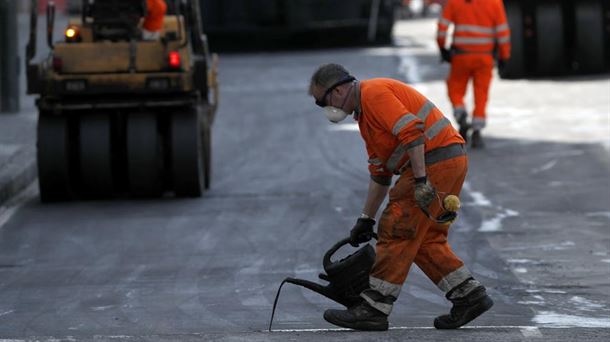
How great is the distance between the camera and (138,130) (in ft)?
46.4

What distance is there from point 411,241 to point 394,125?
641 mm

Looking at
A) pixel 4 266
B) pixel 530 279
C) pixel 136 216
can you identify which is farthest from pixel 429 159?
pixel 136 216

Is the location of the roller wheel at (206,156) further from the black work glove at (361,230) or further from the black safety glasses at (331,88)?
the black safety glasses at (331,88)

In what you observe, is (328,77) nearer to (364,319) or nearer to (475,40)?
(364,319)

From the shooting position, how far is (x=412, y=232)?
8062 mm

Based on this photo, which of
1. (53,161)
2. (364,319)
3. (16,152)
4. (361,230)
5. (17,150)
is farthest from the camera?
(17,150)

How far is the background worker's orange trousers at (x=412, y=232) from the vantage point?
807cm

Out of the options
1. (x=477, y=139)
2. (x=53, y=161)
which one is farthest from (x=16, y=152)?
(x=477, y=139)

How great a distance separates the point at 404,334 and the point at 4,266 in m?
4.19

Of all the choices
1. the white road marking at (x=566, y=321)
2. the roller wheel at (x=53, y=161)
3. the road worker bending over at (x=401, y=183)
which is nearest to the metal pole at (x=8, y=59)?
the roller wheel at (x=53, y=161)

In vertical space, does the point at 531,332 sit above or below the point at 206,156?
above

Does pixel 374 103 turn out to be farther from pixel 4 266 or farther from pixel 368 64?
pixel 368 64

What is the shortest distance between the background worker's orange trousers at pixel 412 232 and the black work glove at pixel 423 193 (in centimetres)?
11

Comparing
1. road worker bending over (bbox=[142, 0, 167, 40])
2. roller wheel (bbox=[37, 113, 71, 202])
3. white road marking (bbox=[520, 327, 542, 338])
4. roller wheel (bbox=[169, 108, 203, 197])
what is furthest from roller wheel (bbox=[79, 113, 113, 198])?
white road marking (bbox=[520, 327, 542, 338])
